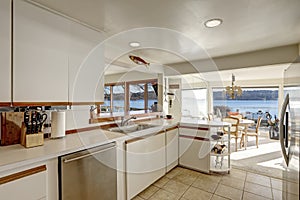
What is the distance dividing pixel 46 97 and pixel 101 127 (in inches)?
35.6

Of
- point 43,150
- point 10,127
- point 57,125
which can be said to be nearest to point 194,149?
point 57,125

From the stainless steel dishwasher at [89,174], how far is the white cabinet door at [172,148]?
1153mm

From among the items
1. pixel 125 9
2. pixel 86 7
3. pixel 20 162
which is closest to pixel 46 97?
pixel 20 162

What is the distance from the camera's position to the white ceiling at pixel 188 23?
1530 mm

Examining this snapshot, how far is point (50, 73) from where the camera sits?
1.64 metres

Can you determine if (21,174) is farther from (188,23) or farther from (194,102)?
(194,102)

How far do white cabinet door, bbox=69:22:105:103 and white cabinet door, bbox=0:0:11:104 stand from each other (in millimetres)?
527

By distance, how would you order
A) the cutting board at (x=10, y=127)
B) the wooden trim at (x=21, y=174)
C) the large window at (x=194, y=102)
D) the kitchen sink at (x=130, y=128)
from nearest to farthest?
the wooden trim at (x=21, y=174) < the cutting board at (x=10, y=127) < the kitchen sink at (x=130, y=128) < the large window at (x=194, y=102)

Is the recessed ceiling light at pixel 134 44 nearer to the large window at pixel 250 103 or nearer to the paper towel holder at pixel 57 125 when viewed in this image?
the paper towel holder at pixel 57 125

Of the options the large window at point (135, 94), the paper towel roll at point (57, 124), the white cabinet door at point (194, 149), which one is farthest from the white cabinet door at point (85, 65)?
the large window at point (135, 94)

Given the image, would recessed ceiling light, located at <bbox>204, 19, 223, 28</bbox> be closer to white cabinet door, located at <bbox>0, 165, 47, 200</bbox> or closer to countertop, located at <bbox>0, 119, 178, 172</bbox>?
countertop, located at <bbox>0, 119, 178, 172</bbox>

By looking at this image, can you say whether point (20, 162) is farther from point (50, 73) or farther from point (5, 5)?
point (5, 5)

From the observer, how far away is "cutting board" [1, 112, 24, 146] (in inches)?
57.3

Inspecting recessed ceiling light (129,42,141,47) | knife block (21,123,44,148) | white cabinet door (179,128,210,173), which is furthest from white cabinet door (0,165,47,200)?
white cabinet door (179,128,210,173)
